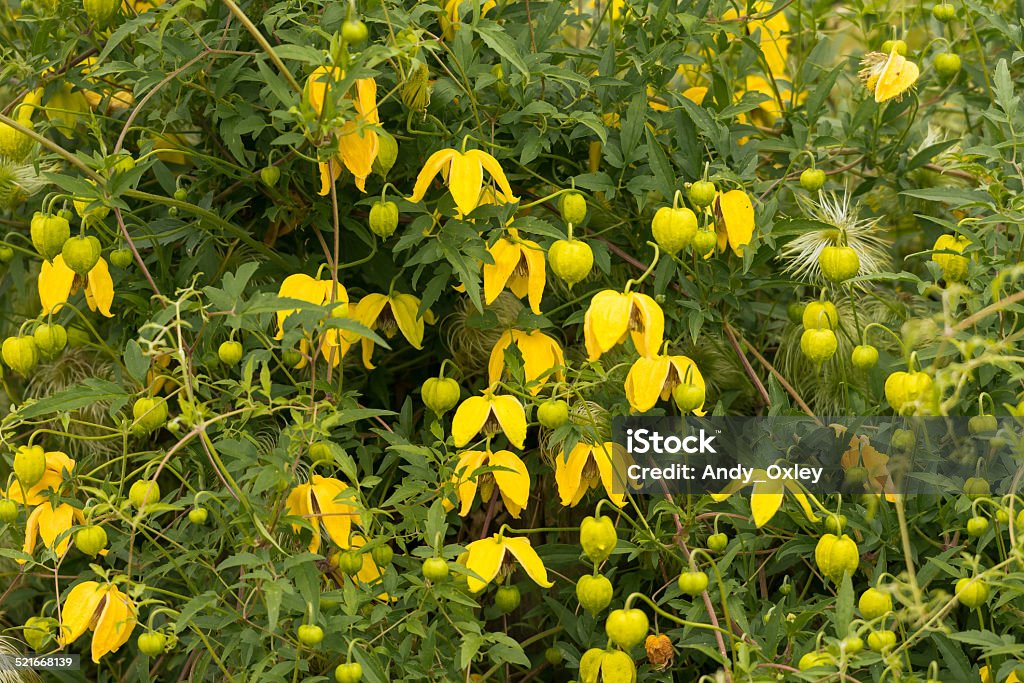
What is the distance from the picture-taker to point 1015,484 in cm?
113

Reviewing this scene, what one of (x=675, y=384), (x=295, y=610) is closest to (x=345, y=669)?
(x=295, y=610)

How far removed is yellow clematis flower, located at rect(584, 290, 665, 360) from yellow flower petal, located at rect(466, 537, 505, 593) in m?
0.23

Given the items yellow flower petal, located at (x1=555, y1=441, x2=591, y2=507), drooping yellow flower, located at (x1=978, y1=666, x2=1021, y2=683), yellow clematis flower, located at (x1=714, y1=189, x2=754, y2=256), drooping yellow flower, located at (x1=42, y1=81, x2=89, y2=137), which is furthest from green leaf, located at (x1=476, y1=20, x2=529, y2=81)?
drooping yellow flower, located at (x1=978, y1=666, x2=1021, y2=683)

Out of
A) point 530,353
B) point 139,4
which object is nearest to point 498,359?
point 530,353

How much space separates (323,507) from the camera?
3.92 feet

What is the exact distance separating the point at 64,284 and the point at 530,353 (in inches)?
21.1

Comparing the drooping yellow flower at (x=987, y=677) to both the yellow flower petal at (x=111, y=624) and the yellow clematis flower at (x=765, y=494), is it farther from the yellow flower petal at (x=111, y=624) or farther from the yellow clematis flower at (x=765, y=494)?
the yellow flower petal at (x=111, y=624)

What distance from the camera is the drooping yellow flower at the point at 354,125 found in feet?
3.69

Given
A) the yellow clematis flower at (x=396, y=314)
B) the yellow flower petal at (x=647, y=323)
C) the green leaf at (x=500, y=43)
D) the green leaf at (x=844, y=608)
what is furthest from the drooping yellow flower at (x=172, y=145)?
the green leaf at (x=844, y=608)

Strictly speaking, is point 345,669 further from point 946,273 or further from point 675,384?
point 946,273

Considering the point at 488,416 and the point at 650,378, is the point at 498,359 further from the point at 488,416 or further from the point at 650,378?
the point at 650,378

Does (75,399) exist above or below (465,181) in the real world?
below

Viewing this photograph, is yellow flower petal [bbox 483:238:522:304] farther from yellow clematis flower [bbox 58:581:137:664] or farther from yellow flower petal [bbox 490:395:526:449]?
yellow clematis flower [bbox 58:581:137:664]

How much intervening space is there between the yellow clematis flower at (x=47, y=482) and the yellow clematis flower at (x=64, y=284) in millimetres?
169
